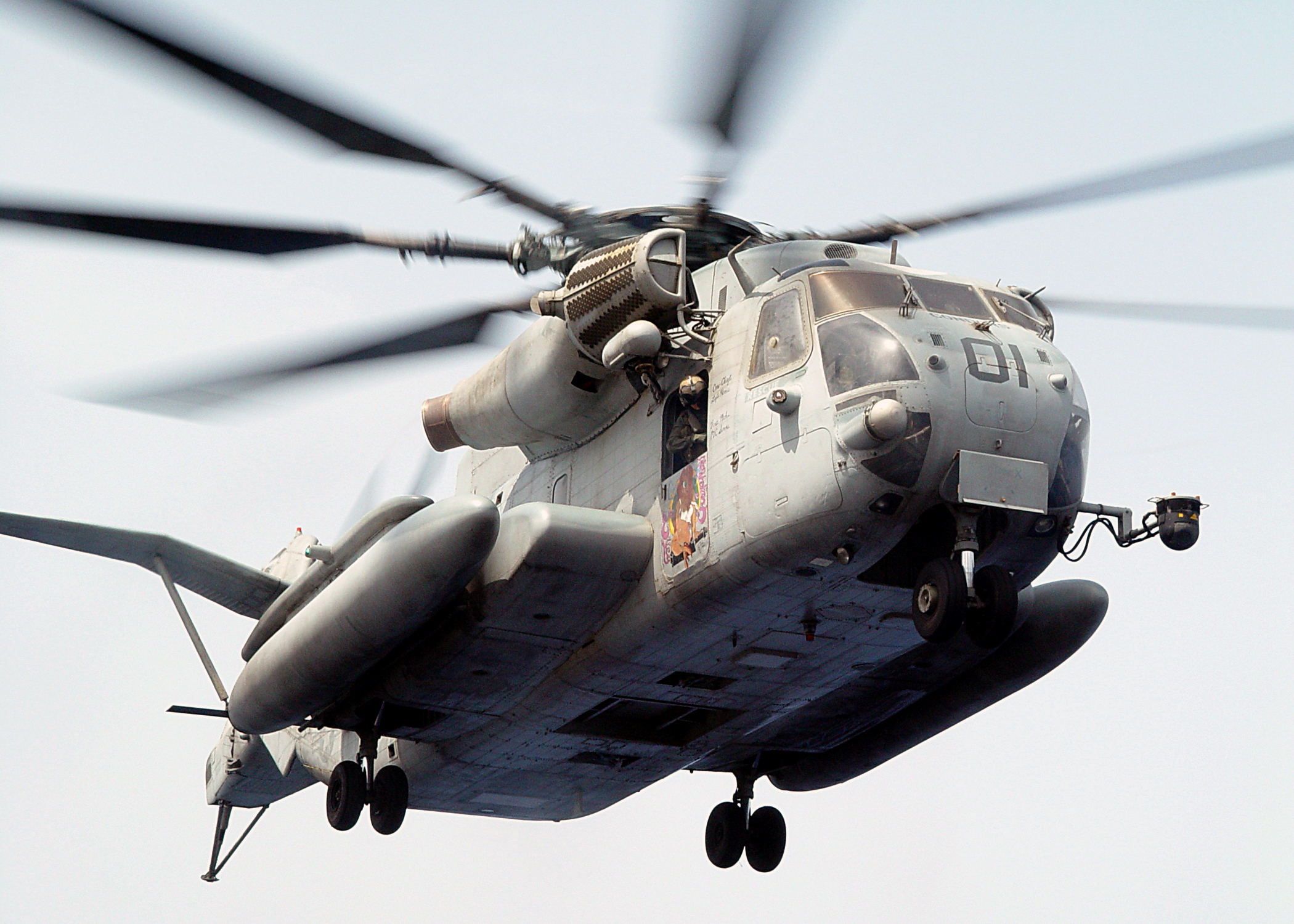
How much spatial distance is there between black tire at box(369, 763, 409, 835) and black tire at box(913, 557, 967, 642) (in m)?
5.63

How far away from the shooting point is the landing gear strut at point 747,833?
51.2 ft

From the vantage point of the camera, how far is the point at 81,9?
7488 millimetres

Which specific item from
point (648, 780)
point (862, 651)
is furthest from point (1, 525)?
point (862, 651)

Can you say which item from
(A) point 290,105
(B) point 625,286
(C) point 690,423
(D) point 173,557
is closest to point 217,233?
Answer: (A) point 290,105

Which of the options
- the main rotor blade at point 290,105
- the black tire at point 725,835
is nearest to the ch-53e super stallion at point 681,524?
the main rotor blade at point 290,105

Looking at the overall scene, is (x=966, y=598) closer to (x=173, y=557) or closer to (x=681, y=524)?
(x=681, y=524)

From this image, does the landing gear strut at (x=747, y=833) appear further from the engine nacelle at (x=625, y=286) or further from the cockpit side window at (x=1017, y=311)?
the cockpit side window at (x=1017, y=311)

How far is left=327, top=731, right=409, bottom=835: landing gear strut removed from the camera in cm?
1379

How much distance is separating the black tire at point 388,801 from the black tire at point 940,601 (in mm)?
5633

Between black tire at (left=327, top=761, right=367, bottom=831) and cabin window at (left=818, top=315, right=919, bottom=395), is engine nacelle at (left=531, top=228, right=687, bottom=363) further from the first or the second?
black tire at (left=327, top=761, right=367, bottom=831)

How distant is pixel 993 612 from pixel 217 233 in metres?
5.47

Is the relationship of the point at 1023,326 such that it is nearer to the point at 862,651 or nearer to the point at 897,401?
the point at 897,401

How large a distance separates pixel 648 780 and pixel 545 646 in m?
3.26

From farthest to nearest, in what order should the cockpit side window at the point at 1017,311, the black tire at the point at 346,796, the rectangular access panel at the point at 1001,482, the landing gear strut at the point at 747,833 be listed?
1. the landing gear strut at the point at 747,833
2. the black tire at the point at 346,796
3. the cockpit side window at the point at 1017,311
4. the rectangular access panel at the point at 1001,482
